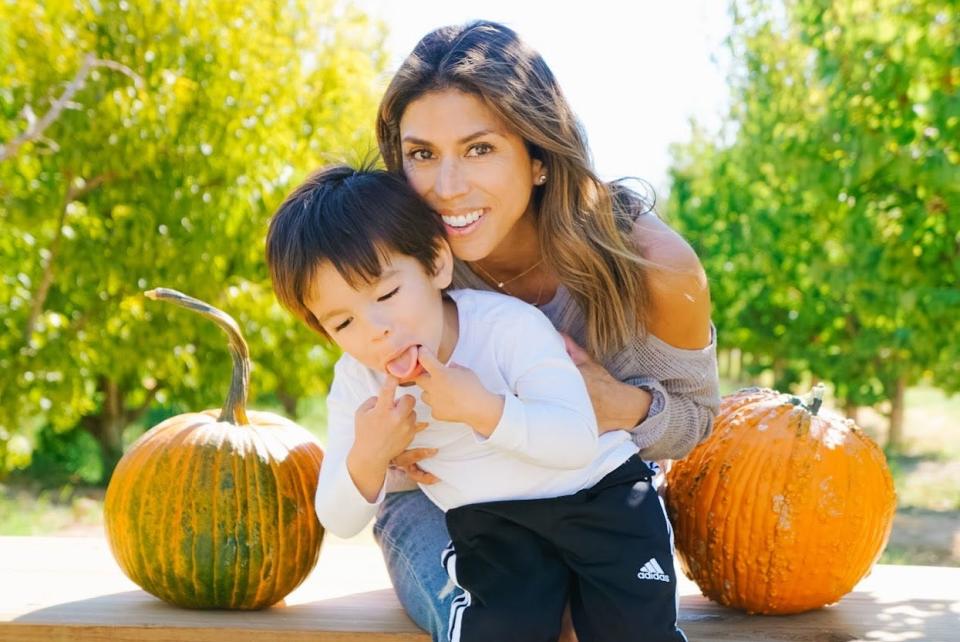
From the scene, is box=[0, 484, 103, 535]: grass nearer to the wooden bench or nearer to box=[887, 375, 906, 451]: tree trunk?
the wooden bench

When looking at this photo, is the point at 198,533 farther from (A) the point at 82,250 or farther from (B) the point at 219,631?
(A) the point at 82,250

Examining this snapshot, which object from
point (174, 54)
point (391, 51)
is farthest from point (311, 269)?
point (391, 51)

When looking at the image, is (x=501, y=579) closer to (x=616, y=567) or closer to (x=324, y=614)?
(x=616, y=567)

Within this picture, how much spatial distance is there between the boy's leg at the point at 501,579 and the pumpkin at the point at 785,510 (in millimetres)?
513

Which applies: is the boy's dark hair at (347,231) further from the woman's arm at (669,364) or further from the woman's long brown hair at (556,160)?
the woman's arm at (669,364)

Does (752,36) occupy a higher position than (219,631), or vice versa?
(752,36)

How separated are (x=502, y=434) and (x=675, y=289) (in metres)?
0.71

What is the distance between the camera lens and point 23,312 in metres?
6.54

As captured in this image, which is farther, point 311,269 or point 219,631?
point 219,631

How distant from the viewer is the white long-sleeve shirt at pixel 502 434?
194cm

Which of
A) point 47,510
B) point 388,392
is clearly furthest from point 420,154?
point 47,510

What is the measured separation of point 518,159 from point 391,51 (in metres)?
6.85

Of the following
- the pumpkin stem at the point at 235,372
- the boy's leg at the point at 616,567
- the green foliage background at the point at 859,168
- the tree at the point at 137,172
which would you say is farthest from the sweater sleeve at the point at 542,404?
the tree at the point at 137,172

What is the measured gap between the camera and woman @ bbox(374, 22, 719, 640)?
2293 millimetres
